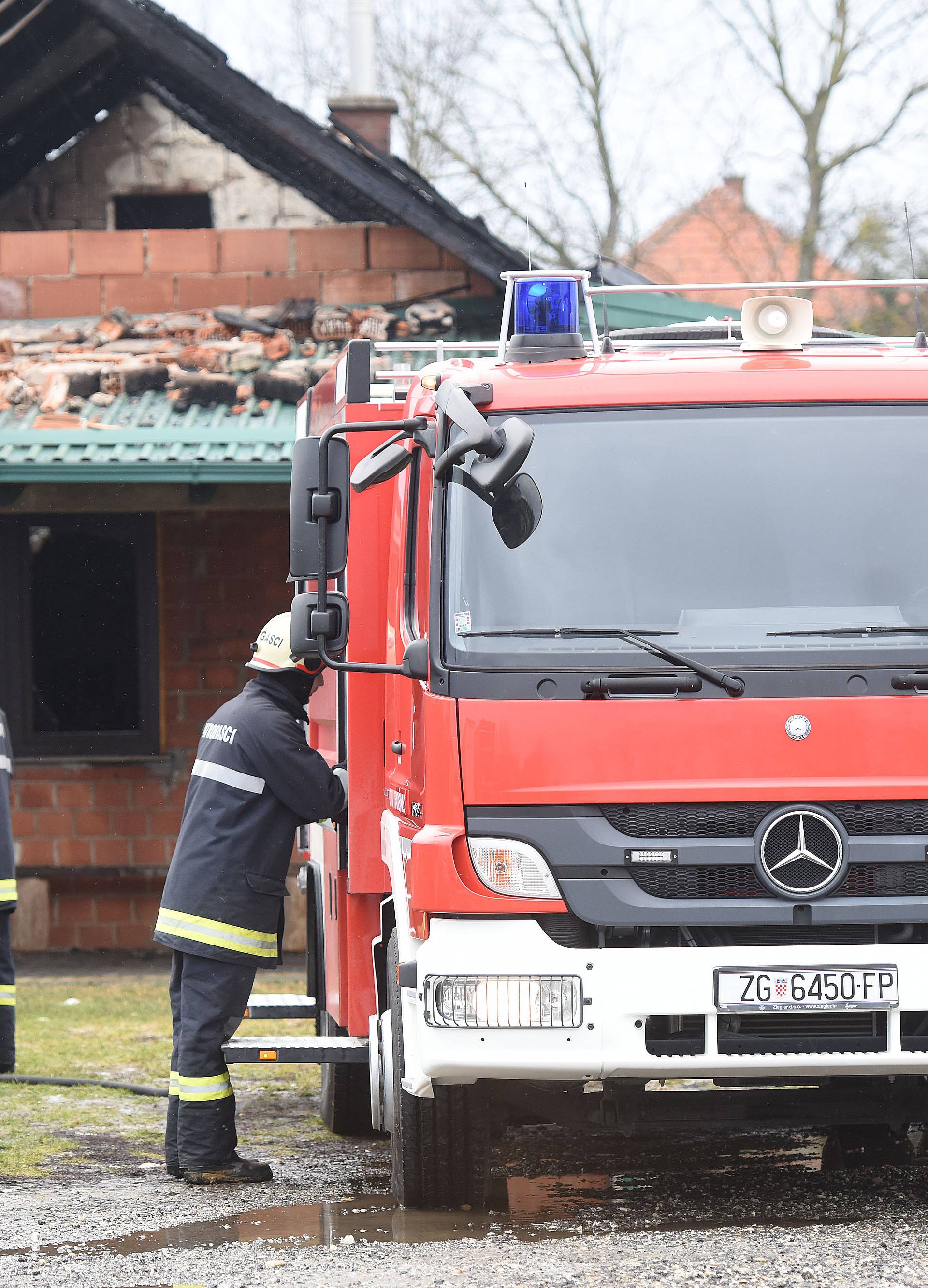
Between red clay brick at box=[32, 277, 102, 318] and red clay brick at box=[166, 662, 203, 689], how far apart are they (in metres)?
2.44

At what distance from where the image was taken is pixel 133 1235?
4.98m

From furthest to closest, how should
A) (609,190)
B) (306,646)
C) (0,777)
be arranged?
(609,190) < (0,777) < (306,646)

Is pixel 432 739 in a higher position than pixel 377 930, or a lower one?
higher

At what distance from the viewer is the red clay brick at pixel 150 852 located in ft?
37.6

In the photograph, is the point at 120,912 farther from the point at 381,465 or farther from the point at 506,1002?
the point at 506,1002

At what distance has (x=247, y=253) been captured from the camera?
11812mm

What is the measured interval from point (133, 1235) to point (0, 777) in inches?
123

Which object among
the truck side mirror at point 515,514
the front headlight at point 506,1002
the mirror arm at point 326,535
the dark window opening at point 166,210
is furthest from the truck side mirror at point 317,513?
the dark window opening at point 166,210

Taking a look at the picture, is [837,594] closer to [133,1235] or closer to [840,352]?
[840,352]

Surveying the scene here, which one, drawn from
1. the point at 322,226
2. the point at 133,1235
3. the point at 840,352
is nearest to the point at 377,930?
the point at 133,1235

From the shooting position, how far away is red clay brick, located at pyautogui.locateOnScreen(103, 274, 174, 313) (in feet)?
38.7

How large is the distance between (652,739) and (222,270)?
26.9ft

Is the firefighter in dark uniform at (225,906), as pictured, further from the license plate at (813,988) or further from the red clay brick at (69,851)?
the red clay brick at (69,851)

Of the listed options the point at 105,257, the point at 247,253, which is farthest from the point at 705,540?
the point at 105,257
